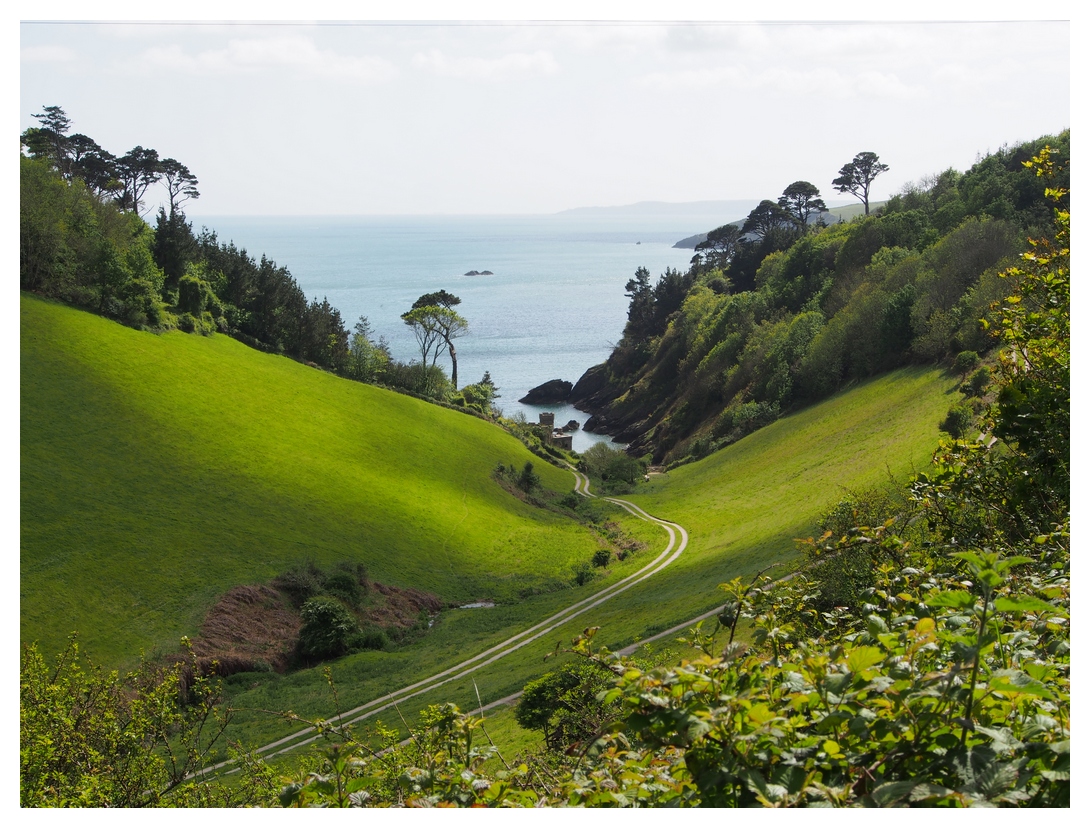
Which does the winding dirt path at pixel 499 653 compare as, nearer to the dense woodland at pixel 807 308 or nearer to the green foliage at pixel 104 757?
the green foliage at pixel 104 757

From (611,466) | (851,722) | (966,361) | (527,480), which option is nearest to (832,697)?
(851,722)

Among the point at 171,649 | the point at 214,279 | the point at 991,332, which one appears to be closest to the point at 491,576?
the point at 171,649

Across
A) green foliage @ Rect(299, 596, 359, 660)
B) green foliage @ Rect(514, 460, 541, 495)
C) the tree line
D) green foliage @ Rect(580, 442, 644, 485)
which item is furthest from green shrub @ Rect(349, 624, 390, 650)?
green foliage @ Rect(580, 442, 644, 485)

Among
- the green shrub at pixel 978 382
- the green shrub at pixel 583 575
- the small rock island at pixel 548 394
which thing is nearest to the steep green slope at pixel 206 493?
the green shrub at pixel 583 575

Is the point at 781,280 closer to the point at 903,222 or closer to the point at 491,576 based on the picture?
the point at 903,222

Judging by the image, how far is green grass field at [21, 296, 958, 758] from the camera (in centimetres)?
2278

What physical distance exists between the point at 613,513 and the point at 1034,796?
133ft

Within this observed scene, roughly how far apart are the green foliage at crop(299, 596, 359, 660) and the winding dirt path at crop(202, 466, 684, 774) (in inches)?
195

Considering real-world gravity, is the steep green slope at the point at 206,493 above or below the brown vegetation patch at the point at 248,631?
above

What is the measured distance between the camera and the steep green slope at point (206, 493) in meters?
24.3

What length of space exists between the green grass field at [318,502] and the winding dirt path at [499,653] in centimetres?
56

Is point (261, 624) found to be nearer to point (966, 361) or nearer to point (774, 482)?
point (774, 482)

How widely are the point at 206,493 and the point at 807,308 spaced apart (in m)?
54.5

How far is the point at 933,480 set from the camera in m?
7.32
